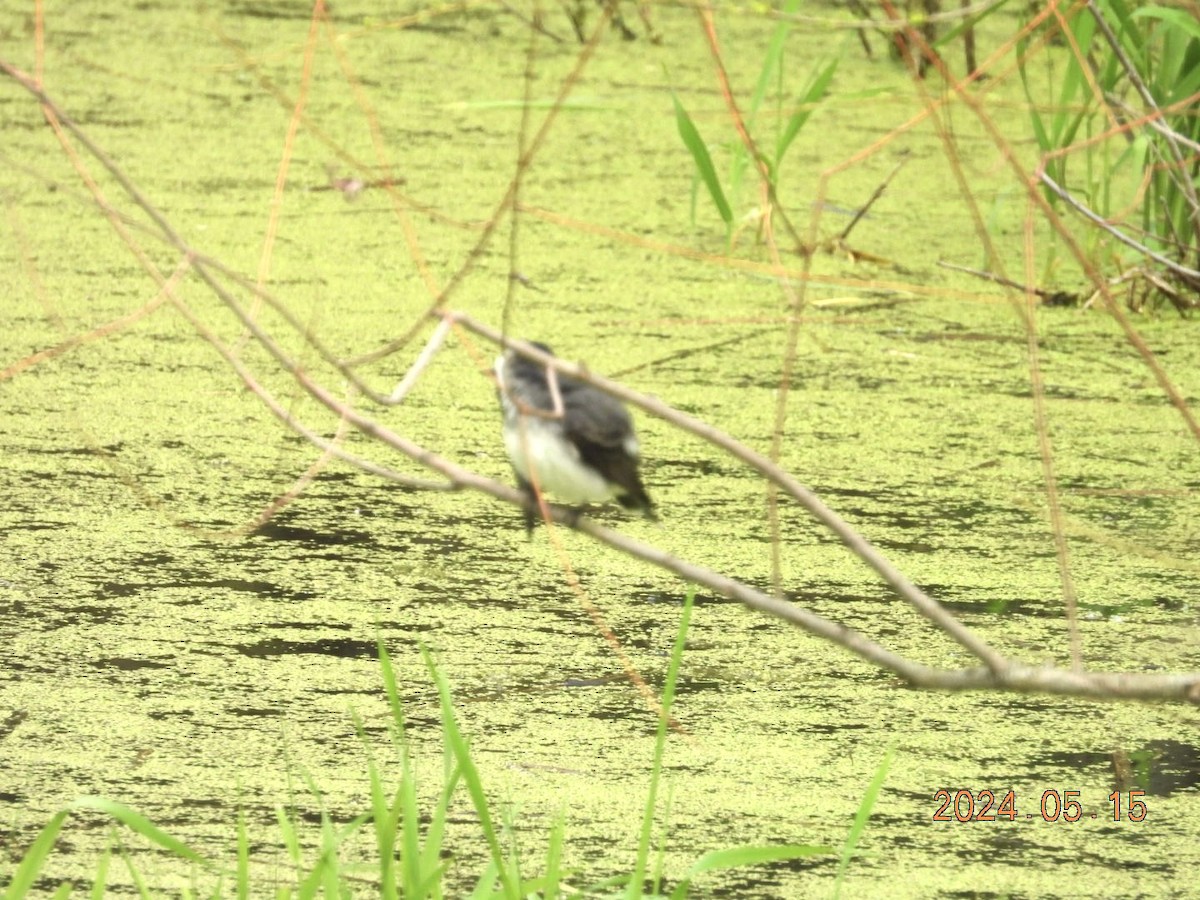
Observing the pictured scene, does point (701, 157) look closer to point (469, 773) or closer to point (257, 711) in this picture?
point (257, 711)

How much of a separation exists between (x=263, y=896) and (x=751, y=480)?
3.59 feet

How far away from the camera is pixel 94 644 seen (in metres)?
1.80

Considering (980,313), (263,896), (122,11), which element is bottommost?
(263,896)

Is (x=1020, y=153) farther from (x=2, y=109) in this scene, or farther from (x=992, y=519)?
(x=2, y=109)

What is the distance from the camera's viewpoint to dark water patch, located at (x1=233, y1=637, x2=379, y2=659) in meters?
1.80

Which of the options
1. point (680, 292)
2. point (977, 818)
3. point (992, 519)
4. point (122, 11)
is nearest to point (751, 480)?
point (992, 519)

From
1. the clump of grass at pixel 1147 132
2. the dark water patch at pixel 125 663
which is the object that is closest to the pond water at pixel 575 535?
the dark water patch at pixel 125 663

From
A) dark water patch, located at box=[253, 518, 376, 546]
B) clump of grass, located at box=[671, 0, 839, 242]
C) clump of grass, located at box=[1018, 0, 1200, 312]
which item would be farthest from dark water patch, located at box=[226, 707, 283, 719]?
clump of grass, located at box=[1018, 0, 1200, 312]

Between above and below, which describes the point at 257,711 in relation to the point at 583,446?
below

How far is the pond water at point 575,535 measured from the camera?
1.55m

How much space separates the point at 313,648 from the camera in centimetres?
182

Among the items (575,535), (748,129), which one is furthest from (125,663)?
(748,129)

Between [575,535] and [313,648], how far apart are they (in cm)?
39

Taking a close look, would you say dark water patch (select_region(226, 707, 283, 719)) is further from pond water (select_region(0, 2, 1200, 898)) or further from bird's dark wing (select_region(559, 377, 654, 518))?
bird's dark wing (select_region(559, 377, 654, 518))
